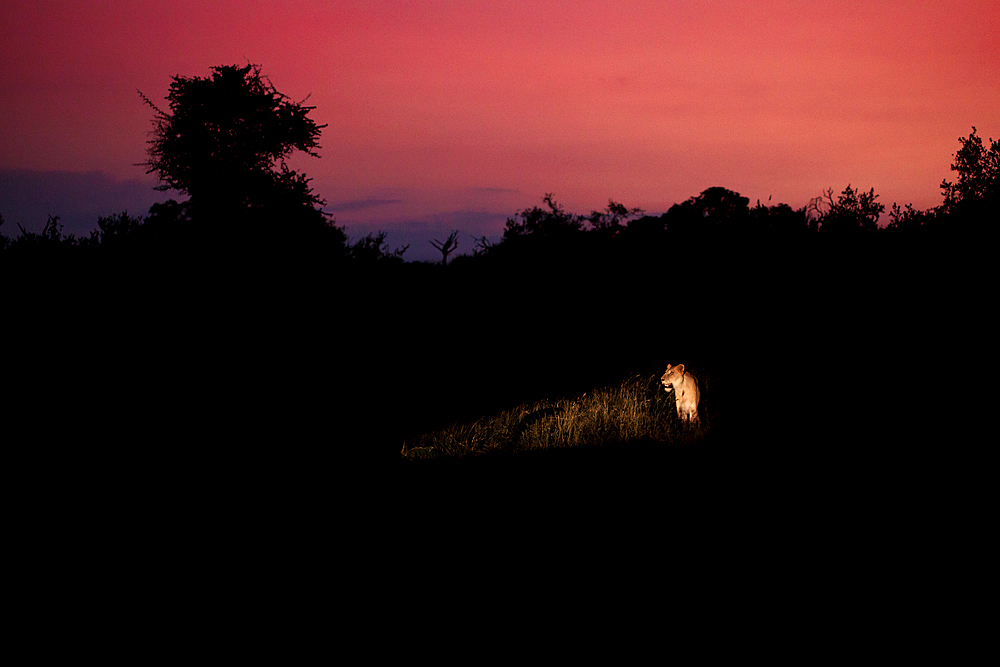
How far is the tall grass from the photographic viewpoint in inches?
320

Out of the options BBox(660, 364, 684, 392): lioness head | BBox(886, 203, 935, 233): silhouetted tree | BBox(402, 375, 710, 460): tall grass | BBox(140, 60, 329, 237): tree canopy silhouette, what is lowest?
BBox(402, 375, 710, 460): tall grass

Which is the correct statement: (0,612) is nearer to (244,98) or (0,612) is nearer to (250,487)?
(250,487)

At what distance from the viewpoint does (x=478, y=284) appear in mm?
10508

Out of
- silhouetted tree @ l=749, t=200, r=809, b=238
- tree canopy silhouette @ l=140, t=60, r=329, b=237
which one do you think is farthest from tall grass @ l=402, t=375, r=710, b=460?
tree canopy silhouette @ l=140, t=60, r=329, b=237

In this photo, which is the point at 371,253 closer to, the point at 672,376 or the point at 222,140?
the point at 672,376

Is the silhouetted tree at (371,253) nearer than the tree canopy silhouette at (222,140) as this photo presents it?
Yes

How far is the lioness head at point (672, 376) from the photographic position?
8.88 m

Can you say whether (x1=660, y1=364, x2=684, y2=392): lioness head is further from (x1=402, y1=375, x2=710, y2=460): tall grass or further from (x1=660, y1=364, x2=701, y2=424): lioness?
(x1=402, y1=375, x2=710, y2=460): tall grass

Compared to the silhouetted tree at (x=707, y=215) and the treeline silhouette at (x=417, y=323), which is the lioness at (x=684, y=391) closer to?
the treeline silhouette at (x=417, y=323)

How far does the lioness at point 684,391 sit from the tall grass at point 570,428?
143 millimetres

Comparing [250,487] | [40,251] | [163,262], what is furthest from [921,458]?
[40,251]

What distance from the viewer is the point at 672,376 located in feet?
29.2

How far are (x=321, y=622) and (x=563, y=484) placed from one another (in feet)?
11.1

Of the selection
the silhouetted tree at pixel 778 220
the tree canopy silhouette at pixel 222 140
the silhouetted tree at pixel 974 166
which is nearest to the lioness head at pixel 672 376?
the silhouetted tree at pixel 778 220
